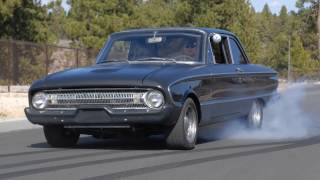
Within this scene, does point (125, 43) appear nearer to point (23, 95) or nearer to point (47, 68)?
point (23, 95)

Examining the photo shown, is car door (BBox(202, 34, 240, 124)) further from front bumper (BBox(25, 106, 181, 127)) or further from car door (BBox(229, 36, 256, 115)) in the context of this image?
front bumper (BBox(25, 106, 181, 127))

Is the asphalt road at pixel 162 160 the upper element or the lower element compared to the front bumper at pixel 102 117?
lower

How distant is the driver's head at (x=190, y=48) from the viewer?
11156 mm

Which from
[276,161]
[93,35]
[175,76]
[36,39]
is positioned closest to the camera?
[276,161]

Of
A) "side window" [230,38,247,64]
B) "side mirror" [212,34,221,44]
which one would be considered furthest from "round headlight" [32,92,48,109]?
"side window" [230,38,247,64]

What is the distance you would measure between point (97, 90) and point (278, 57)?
6247cm

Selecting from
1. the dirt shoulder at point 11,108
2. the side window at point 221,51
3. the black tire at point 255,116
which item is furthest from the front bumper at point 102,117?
the dirt shoulder at point 11,108

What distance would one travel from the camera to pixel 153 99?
31.9ft

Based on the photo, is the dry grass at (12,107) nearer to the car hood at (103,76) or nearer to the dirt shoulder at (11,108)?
the dirt shoulder at (11,108)

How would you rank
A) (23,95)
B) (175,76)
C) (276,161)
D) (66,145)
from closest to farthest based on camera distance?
(276,161) → (175,76) → (66,145) → (23,95)

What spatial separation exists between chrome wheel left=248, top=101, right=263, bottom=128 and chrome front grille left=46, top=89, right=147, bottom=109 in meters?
3.85

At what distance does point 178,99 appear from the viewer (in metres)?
9.88

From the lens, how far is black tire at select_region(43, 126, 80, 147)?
10664 mm

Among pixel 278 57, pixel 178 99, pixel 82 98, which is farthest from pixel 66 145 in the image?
pixel 278 57
